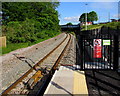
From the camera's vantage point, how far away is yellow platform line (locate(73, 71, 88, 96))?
5.32 metres

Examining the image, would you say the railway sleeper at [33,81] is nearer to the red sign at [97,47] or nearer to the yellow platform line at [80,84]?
the yellow platform line at [80,84]

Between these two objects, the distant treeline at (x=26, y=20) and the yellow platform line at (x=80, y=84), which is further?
the distant treeline at (x=26, y=20)

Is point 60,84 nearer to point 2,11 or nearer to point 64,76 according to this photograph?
point 64,76

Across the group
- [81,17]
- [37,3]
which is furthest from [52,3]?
[81,17]

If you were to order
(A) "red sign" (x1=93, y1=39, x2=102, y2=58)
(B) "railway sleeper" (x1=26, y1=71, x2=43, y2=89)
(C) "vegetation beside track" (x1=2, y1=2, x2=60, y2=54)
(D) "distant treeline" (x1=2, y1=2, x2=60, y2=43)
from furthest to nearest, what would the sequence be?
(D) "distant treeline" (x1=2, y1=2, x2=60, y2=43)
(C) "vegetation beside track" (x1=2, y1=2, x2=60, y2=54)
(A) "red sign" (x1=93, y1=39, x2=102, y2=58)
(B) "railway sleeper" (x1=26, y1=71, x2=43, y2=89)

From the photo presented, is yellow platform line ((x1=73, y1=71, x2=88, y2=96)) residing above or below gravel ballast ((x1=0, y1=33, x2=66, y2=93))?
above

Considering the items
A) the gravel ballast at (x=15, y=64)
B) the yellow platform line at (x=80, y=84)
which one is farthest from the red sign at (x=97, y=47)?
the gravel ballast at (x=15, y=64)

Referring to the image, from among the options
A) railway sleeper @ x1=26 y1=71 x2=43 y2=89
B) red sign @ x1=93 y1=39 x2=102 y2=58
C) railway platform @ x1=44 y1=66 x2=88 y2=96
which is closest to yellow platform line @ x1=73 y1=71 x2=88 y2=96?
railway platform @ x1=44 y1=66 x2=88 y2=96

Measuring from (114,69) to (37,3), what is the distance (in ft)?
129

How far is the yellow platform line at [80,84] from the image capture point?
209 inches

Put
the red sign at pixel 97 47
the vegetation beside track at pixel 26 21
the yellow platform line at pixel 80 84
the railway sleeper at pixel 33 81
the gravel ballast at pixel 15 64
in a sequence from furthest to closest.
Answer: the vegetation beside track at pixel 26 21 < the gravel ballast at pixel 15 64 < the red sign at pixel 97 47 < the railway sleeper at pixel 33 81 < the yellow platform line at pixel 80 84

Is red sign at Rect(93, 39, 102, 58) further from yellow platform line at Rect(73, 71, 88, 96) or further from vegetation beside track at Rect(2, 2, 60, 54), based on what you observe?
vegetation beside track at Rect(2, 2, 60, 54)

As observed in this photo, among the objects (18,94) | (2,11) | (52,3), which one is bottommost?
(18,94)

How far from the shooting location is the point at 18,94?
18.8ft
